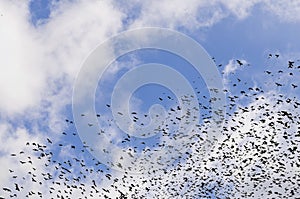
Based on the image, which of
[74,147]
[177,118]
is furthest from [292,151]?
[74,147]

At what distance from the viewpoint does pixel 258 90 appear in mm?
33938

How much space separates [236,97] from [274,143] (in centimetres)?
467

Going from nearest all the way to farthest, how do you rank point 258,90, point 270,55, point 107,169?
1. point 270,55
2. point 258,90
3. point 107,169

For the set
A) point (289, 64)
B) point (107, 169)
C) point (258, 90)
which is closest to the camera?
point (289, 64)

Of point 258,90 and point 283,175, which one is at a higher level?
point 258,90

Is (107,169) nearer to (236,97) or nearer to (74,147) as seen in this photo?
(74,147)

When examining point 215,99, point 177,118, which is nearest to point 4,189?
point 177,118

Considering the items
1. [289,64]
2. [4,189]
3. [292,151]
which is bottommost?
[4,189]

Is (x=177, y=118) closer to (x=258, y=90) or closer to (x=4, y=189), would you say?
(x=258, y=90)

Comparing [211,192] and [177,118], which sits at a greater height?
[177,118]

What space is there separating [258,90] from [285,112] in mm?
3534

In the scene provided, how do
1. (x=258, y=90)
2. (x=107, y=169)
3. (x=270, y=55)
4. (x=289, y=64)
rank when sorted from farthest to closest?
(x=107, y=169) → (x=258, y=90) → (x=289, y=64) → (x=270, y=55)

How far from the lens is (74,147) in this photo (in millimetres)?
35844

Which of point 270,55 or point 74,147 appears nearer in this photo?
point 270,55
